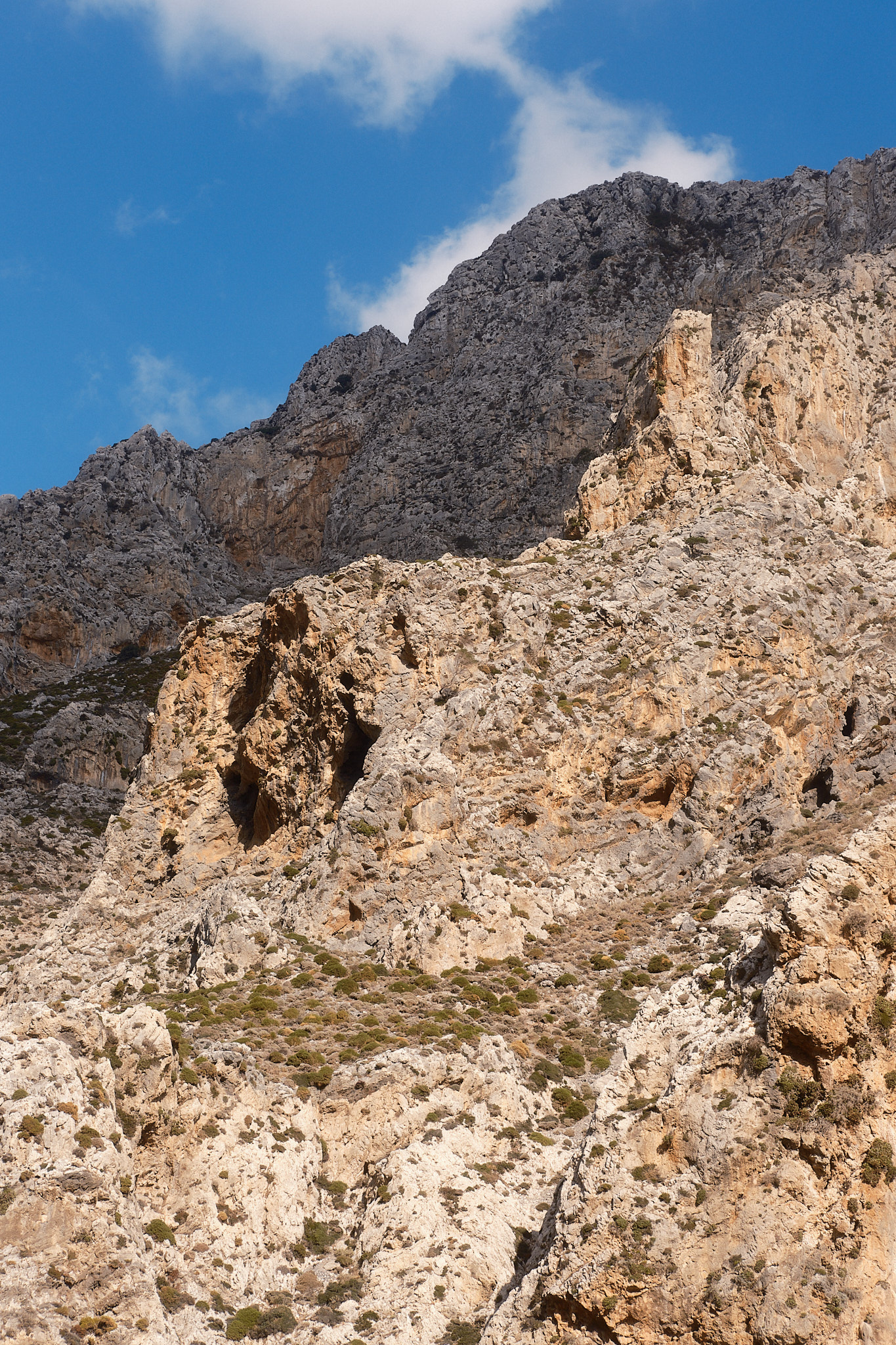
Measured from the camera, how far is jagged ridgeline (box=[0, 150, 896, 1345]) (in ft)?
87.7

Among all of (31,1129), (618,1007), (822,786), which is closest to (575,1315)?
(31,1129)

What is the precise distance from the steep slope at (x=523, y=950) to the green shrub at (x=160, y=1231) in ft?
0.22

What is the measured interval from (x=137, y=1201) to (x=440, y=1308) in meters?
8.31

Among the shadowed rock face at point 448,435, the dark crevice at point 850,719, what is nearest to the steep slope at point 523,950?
the dark crevice at point 850,719

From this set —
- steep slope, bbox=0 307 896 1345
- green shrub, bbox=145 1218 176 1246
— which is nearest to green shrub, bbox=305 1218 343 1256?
steep slope, bbox=0 307 896 1345

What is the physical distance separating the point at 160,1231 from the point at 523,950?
17317 mm

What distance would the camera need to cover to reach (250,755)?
58.0 metres

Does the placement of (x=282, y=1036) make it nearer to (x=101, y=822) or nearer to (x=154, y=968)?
(x=154, y=968)

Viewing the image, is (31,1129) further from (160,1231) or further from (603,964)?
(603,964)

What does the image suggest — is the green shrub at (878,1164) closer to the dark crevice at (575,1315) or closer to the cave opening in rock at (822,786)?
the dark crevice at (575,1315)

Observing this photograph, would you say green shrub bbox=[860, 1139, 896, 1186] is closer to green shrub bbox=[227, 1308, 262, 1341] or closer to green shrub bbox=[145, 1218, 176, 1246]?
green shrub bbox=[227, 1308, 262, 1341]

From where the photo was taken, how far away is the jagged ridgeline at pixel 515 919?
2673cm

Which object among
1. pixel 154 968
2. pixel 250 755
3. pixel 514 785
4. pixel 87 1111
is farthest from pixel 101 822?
pixel 87 1111

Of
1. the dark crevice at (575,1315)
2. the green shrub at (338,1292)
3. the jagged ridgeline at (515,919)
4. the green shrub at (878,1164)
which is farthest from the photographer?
the green shrub at (338,1292)
